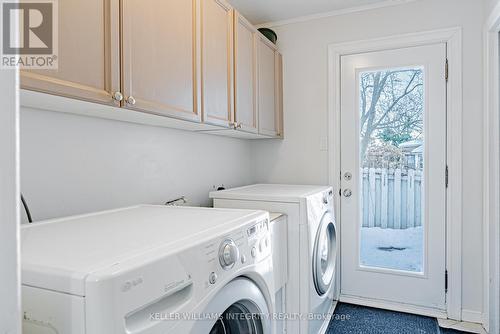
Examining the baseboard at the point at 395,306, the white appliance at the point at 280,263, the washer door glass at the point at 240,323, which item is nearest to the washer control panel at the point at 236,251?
the washer door glass at the point at 240,323

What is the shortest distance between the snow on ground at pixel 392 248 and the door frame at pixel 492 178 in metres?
0.42

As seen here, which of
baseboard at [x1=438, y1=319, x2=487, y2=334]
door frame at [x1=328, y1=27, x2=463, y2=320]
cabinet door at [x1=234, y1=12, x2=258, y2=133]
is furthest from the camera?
door frame at [x1=328, y1=27, x2=463, y2=320]

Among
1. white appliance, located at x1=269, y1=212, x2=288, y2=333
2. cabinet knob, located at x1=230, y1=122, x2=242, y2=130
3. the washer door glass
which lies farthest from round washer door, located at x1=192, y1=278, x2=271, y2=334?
cabinet knob, located at x1=230, y1=122, x2=242, y2=130

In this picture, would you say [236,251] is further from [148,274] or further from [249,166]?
[249,166]

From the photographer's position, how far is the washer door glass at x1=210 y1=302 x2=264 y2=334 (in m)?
1.03

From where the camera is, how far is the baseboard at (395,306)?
2289mm

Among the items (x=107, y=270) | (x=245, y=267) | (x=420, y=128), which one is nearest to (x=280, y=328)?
(x=245, y=267)

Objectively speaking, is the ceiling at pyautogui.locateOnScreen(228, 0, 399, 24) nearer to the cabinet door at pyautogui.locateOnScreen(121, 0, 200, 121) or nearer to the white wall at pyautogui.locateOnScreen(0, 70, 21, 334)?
the cabinet door at pyautogui.locateOnScreen(121, 0, 200, 121)

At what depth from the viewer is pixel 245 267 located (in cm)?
98

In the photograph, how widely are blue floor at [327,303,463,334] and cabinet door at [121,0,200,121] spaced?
177 centimetres

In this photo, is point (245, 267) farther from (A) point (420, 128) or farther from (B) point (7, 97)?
(A) point (420, 128)

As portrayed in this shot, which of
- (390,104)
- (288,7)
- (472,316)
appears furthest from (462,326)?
(288,7)

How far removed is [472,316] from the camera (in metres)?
2.18

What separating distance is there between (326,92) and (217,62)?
3.98 feet
